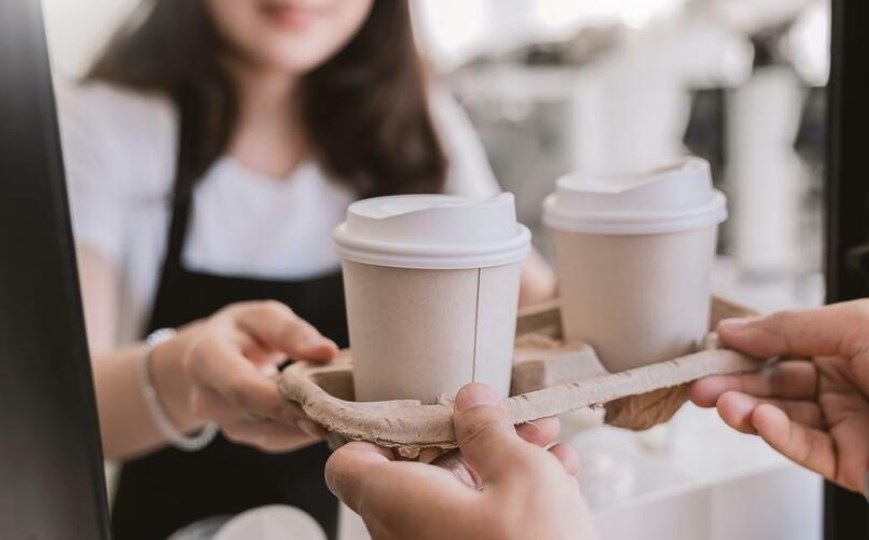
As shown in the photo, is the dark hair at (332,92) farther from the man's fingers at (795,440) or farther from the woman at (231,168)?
the man's fingers at (795,440)

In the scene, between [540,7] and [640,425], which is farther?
[540,7]

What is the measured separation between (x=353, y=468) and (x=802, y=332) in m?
0.28

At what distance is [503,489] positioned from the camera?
34 cm

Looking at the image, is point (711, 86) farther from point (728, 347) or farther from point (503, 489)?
point (503, 489)

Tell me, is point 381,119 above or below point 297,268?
above

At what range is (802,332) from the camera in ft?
1.66

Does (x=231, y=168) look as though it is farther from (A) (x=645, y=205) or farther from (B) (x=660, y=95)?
(B) (x=660, y=95)

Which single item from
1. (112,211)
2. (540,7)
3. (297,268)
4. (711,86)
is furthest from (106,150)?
(540,7)

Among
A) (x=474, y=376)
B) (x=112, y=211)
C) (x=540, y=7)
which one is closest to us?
(x=474, y=376)

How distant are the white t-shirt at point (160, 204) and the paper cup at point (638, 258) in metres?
0.49

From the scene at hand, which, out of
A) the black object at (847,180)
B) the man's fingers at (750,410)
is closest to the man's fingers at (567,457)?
the man's fingers at (750,410)

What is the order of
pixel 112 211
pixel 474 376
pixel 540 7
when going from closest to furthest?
1. pixel 474 376
2. pixel 112 211
3. pixel 540 7

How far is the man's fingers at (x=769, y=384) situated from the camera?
19.3 inches

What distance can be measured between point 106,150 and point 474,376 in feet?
2.04
